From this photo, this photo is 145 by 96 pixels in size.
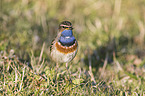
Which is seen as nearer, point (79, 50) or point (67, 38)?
point (67, 38)

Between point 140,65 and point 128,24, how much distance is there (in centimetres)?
239

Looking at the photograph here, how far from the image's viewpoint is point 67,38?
11.6 ft

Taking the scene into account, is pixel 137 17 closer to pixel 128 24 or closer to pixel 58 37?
pixel 128 24

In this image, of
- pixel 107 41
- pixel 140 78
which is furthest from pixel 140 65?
pixel 107 41

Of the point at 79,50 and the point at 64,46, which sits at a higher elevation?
the point at 64,46

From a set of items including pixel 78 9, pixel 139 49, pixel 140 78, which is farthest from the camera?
pixel 78 9

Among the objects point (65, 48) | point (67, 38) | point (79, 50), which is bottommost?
point (79, 50)

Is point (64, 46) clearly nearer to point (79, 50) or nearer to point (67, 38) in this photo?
point (67, 38)

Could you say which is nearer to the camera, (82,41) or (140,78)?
(140,78)

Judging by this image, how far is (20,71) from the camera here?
11.3 feet

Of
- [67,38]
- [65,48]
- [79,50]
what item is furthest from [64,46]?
[79,50]

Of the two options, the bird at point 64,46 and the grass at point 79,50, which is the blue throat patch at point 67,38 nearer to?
the bird at point 64,46

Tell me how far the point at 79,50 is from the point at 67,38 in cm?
154

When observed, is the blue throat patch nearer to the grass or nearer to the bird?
the bird
